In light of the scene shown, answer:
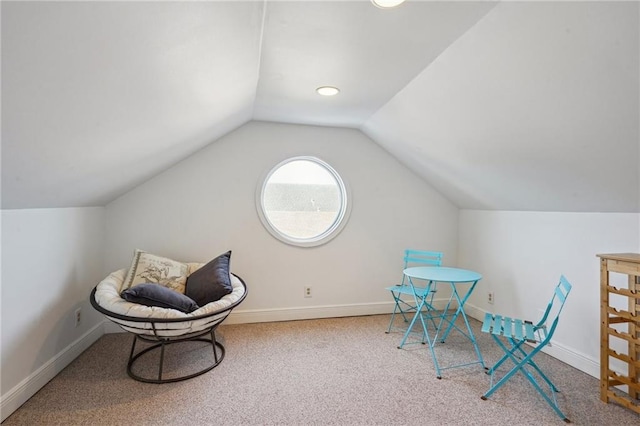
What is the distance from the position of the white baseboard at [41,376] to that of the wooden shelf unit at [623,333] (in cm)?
351

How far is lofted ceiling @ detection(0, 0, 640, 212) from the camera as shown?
125 centimetres

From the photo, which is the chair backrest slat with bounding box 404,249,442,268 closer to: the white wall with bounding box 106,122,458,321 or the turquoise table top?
the white wall with bounding box 106,122,458,321

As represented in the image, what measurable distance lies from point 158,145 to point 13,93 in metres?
1.43

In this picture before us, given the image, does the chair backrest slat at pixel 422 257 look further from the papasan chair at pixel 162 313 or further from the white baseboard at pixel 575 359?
the papasan chair at pixel 162 313

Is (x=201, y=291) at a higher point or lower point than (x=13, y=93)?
lower

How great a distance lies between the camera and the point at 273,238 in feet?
12.0

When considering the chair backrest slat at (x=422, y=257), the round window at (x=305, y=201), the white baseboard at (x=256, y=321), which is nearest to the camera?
the white baseboard at (x=256, y=321)

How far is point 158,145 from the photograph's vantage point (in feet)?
8.44

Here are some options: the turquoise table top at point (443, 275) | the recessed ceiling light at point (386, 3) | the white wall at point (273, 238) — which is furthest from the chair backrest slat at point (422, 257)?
the recessed ceiling light at point (386, 3)

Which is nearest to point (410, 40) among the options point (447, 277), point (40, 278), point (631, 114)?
point (631, 114)

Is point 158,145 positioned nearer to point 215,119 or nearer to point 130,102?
point 215,119

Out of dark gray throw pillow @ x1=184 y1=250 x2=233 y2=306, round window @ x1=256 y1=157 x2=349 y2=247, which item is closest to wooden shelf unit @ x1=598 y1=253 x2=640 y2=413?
round window @ x1=256 y1=157 x2=349 y2=247

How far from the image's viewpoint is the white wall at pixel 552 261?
2.49 m

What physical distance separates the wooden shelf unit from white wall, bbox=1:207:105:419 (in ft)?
11.5
